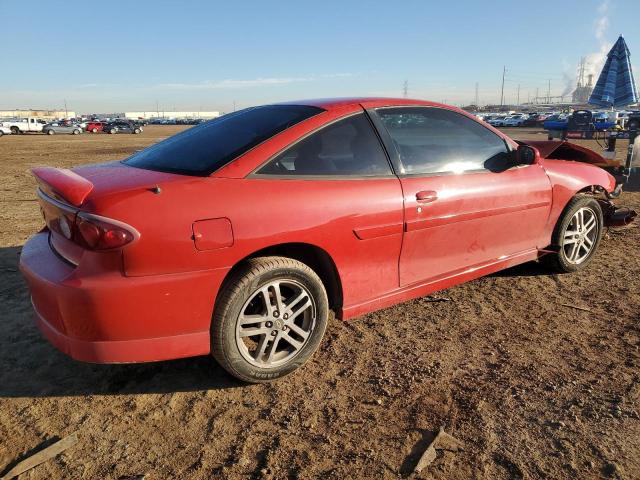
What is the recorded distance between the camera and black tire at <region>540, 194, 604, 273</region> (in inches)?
160

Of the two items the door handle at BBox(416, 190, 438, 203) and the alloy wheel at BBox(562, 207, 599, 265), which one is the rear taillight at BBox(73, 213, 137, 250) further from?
the alloy wheel at BBox(562, 207, 599, 265)

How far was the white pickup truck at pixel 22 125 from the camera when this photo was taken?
148 ft

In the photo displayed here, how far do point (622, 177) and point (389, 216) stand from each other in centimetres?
625

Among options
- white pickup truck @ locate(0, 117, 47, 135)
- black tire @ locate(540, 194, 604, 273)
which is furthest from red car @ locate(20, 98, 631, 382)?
white pickup truck @ locate(0, 117, 47, 135)

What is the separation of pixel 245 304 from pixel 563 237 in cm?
299

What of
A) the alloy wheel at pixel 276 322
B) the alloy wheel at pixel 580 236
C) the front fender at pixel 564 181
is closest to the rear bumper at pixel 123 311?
the alloy wheel at pixel 276 322

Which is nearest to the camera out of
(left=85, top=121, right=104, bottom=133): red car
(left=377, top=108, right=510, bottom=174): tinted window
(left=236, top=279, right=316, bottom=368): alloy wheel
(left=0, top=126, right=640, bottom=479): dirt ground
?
(left=0, top=126, right=640, bottom=479): dirt ground

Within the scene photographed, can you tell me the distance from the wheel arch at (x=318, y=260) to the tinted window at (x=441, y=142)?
819mm

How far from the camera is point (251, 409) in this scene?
2443 mm

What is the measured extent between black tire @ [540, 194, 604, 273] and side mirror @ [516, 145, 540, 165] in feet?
2.58

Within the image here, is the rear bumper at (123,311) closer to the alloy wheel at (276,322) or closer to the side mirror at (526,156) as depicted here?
the alloy wheel at (276,322)

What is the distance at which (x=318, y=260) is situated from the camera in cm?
279

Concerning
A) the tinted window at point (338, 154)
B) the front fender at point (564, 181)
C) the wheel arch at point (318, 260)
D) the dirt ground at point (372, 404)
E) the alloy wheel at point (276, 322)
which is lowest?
the dirt ground at point (372, 404)

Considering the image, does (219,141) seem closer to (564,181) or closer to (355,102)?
(355,102)
